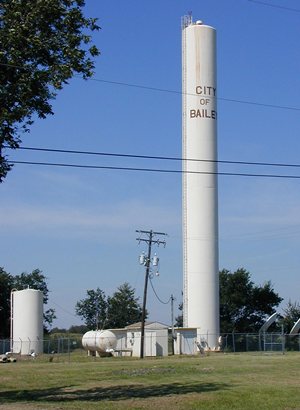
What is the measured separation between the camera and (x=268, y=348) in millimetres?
70562

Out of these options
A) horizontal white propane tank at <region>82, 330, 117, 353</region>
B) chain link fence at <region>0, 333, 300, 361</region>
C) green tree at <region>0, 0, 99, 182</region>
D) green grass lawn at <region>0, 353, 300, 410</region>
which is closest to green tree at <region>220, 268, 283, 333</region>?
chain link fence at <region>0, 333, 300, 361</region>

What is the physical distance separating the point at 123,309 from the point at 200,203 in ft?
233

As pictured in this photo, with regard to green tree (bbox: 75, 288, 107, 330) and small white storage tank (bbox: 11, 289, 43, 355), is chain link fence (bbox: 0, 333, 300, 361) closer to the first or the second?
small white storage tank (bbox: 11, 289, 43, 355)

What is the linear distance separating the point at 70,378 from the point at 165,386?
788 centimetres

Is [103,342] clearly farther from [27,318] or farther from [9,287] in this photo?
[9,287]

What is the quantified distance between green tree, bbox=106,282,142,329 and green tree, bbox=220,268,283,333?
119ft

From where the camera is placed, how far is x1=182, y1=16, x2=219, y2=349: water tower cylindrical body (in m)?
70.7

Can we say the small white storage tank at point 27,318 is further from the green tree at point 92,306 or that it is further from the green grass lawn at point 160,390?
the green tree at point 92,306

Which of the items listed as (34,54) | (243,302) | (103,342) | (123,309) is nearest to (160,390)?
(34,54)

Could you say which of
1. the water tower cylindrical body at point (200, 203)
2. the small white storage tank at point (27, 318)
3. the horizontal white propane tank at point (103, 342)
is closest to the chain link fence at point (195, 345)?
the small white storage tank at point (27, 318)

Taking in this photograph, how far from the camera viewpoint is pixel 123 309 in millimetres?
138625

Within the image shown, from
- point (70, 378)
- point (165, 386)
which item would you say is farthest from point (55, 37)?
point (70, 378)

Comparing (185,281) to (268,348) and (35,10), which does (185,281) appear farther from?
(35,10)

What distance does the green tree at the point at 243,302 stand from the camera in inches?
4035
